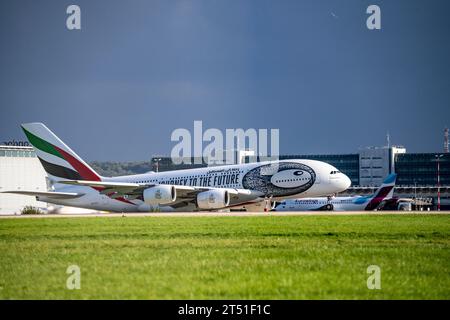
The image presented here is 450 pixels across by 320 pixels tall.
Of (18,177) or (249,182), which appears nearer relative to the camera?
(249,182)

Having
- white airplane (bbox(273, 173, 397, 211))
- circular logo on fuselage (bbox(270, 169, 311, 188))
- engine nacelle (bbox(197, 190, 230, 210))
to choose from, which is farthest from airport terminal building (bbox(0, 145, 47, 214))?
circular logo on fuselage (bbox(270, 169, 311, 188))

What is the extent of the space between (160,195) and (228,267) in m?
42.2

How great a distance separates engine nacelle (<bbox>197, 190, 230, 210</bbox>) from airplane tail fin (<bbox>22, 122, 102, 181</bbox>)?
9.87 metres

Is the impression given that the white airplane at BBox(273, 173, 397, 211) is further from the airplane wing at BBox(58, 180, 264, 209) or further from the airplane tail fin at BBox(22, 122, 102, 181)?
the airplane tail fin at BBox(22, 122, 102, 181)

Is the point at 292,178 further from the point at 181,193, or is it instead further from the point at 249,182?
the point at 181,193

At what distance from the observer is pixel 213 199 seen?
57.0 meters

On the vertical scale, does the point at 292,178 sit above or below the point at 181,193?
above

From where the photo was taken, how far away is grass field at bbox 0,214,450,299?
11.0 meters

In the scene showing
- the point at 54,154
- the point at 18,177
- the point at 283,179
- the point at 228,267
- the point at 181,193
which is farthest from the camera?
the point at 18,177

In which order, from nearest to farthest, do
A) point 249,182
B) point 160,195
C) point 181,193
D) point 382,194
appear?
point 160,195 → point 181,193 → point 249,182 → point 382,194

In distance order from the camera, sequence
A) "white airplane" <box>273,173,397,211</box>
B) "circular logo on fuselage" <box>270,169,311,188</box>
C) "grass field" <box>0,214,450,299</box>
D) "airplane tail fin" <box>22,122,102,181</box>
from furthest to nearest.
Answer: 1. "white airplane" <box>273,173,397,211</box>
2. "airplane tail fin" <box>22,122,102,181</box>
3. "circular logo on fuselage" <box>270,169,311,188</box>
4. "grass field" <box>0,214,450,299</box>

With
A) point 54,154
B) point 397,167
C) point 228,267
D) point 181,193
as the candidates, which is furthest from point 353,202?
point 397,167

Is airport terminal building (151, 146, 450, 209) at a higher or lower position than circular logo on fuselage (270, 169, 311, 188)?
lower
